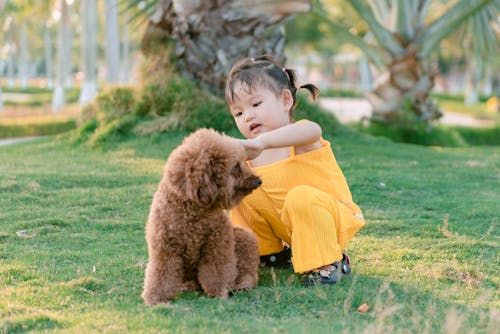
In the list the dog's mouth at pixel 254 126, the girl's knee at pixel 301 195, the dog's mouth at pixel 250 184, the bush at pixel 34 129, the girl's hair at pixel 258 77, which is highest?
the girl's hair at pixel 258 77

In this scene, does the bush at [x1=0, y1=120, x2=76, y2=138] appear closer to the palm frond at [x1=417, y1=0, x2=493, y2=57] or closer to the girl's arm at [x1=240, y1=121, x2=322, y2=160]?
the palm frond at [x1=417, y1=0, x2=493, y2=57]

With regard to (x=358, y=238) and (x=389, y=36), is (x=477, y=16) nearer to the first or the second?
(x=389, y=36)

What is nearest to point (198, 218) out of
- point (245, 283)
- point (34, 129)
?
point (245, 283)

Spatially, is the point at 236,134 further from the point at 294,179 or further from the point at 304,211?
the point at 304,211

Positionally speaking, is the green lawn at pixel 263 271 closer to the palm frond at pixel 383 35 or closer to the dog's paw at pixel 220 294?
the dog's paw at pixel 220 294

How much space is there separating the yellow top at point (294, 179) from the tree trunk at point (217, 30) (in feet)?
19.3

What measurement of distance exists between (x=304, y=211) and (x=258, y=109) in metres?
0.74

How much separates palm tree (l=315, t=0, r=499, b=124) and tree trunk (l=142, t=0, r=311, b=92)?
7.02 feet

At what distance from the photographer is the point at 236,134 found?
9.62 meters

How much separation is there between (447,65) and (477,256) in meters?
66.4

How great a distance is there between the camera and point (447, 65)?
67.8 m

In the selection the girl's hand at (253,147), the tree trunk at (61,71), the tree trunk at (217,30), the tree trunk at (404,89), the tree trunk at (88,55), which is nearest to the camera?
the girl's hand at (253,147)

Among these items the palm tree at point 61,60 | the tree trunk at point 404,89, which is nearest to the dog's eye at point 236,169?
the tree trunk at point 404,89

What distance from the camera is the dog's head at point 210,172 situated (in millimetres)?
3404
